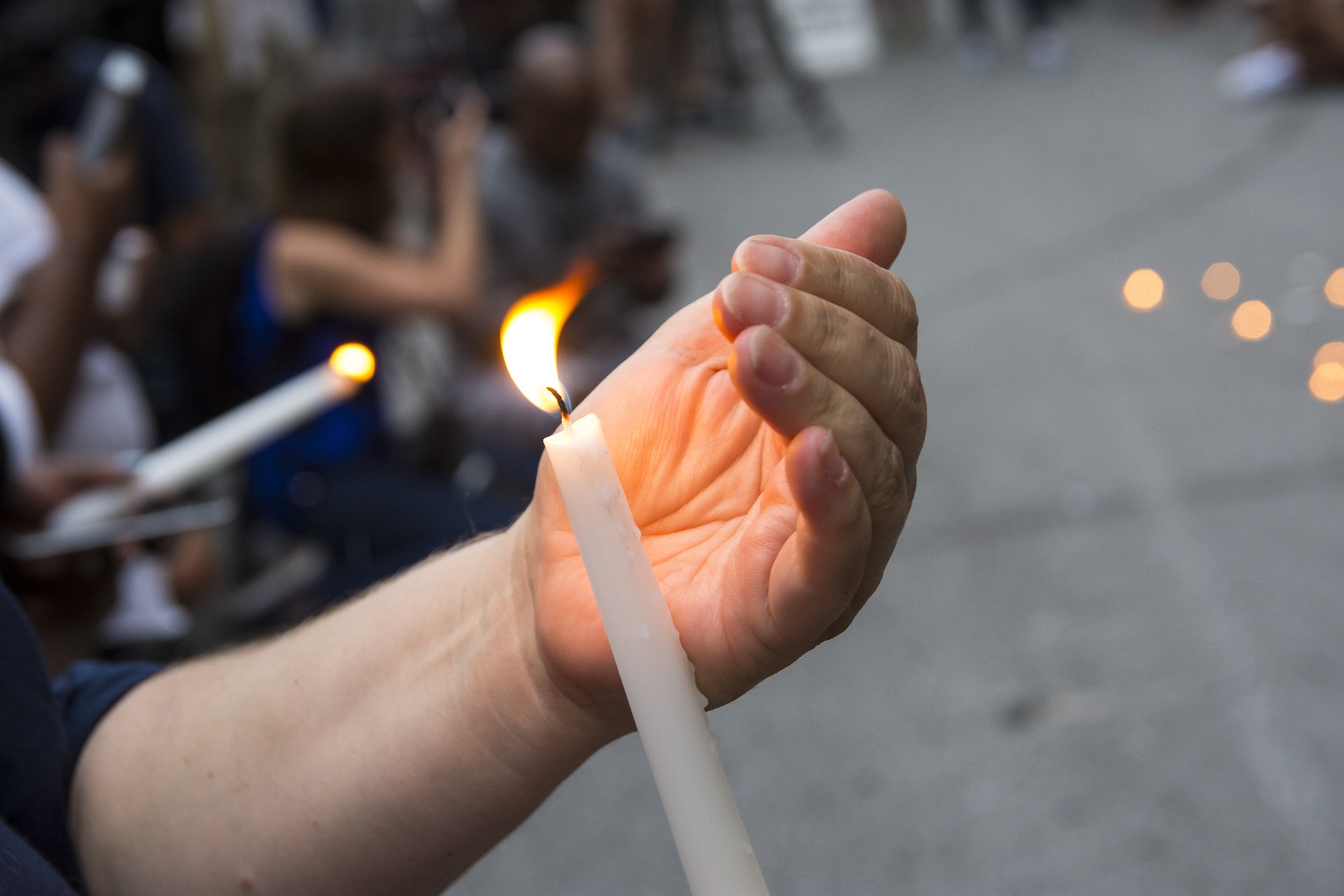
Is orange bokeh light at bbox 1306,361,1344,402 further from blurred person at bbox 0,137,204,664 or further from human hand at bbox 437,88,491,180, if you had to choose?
blurred person at bbox 0,137,204,664

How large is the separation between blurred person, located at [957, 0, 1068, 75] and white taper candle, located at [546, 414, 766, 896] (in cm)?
799

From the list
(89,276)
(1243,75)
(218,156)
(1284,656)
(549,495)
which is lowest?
(1243,75)

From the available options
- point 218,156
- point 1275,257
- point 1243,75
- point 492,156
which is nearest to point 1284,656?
point 1275,257

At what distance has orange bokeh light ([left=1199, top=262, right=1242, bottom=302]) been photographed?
4203 mm

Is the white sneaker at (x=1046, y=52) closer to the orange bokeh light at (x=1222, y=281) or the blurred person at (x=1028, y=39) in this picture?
the blurred person at (x=1028, y=39)

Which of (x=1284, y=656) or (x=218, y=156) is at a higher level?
(x=218, y=156)

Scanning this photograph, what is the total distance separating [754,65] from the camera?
7773 mm

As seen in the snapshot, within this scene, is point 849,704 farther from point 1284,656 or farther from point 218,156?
point 218,156

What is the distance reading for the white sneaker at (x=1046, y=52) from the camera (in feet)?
25.7

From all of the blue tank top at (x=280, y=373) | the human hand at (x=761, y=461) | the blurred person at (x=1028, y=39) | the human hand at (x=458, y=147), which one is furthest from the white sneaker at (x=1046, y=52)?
the human hand at (x=761, y=461)

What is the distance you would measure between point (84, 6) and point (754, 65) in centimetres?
422

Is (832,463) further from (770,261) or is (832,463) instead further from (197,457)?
(197,457)

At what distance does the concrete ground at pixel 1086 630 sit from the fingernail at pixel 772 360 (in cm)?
172

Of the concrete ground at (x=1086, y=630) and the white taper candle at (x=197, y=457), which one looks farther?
the concrete ground at (x=1086, y=630)
